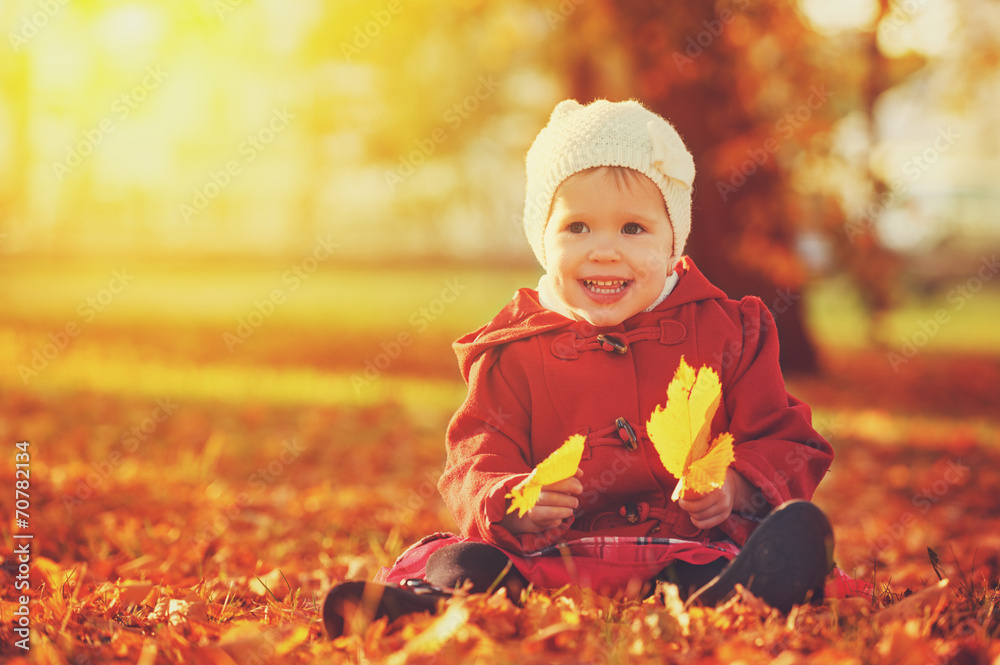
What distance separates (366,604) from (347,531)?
2.23 metres

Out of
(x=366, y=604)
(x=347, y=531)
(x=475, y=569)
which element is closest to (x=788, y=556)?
(x=475, y=569)

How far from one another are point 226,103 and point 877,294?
9.86 metres

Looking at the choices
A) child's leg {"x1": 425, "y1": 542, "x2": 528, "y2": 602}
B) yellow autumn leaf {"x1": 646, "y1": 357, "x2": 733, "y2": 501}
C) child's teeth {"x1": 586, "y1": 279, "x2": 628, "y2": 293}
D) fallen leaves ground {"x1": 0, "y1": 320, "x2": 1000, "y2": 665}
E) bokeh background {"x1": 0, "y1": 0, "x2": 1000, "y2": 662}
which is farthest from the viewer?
bokeh background {"x1": 0, "y1": 0, "x2": 1000, "y2": 662}

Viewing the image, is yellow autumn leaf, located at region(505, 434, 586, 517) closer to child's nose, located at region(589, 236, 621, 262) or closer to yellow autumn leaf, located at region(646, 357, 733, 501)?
yellow autumn leaf, located at region(646, 357, 733, 501)

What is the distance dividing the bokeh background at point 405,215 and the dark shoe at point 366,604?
3.62 feet

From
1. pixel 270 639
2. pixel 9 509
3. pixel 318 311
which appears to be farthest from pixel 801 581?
pixel 318 311

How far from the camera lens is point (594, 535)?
7.88ft

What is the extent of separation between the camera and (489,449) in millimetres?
2457

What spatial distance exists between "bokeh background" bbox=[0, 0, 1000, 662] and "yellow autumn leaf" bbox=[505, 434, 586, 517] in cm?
136

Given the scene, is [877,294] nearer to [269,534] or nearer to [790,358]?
[790,358]

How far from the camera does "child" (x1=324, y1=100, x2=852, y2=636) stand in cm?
233

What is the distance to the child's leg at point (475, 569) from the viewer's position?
230 centimetres

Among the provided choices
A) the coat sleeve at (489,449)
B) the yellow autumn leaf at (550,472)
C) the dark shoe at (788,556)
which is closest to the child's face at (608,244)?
the coat sleeve at (489,449)

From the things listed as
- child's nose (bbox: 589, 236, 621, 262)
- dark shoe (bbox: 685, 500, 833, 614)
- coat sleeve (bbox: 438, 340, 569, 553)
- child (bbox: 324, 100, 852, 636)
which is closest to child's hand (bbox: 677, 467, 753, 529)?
child (bbox: 324, 100, 852, 636)
